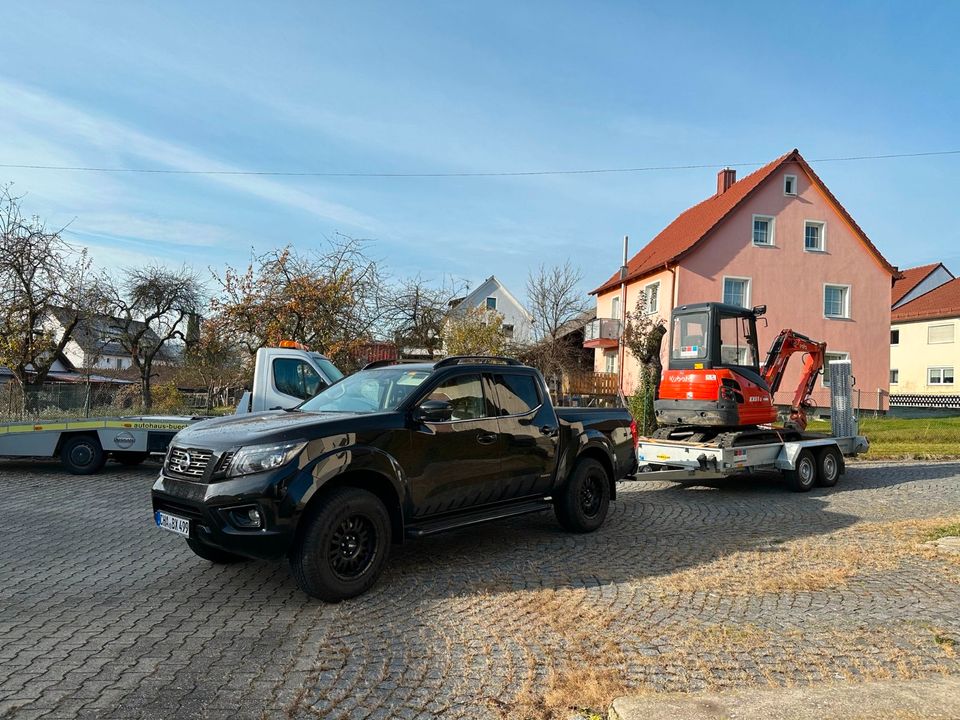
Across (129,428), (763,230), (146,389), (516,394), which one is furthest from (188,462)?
(763,230)

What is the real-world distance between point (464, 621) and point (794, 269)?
1200 inches

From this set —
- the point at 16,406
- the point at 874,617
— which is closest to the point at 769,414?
the point at 874,617

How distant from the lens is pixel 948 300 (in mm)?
42688

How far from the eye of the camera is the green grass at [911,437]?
17625 mm

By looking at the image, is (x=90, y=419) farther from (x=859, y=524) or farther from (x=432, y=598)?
(x=859, y=524)

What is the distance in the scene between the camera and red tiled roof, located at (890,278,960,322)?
4156cm

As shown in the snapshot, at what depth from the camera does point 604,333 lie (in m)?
35.9

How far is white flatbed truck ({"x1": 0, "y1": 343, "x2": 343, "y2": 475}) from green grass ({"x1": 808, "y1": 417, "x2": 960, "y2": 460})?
43.6 ft

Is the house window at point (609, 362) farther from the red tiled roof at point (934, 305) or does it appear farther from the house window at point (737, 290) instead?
the red tiled roof at point (934, 305)

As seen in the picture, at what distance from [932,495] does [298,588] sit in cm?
1030

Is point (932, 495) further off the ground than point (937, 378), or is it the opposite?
point (937, 378)

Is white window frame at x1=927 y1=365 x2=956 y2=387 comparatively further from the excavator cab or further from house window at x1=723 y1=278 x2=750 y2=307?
the excavator cab

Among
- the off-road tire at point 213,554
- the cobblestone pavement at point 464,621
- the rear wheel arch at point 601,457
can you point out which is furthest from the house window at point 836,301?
the off-road tire at point 213,554

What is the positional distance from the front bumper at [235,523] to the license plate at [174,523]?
0.13 m
